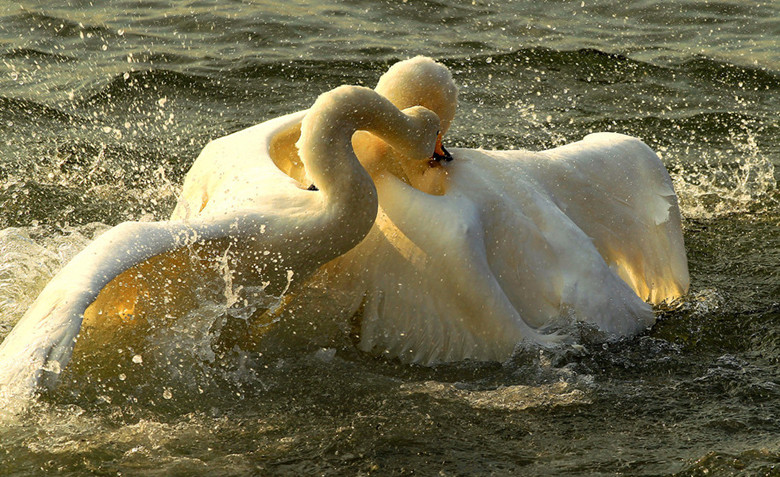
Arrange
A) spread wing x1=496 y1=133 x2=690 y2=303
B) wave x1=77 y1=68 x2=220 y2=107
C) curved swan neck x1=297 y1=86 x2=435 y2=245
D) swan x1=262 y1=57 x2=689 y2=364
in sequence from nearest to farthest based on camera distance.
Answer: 1. curved swan neck x1=297 y1=86 x2=435 y2=245
2. swan x1=262 y1=57 x2=689 y2=364
3. spread wing x1=496 y1=133 x2=690 y2=303
4. wave x1=77 y1=68 x2=220 y2=107

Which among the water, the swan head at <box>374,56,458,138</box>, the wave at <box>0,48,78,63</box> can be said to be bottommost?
the water

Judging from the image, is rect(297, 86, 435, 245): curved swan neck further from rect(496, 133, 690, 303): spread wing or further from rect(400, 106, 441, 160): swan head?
rect(496, 133, 690, 303): spread wing

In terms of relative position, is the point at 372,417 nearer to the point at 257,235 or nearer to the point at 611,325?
the point at 257,235

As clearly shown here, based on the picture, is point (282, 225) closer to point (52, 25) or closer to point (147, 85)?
point (147, 85)

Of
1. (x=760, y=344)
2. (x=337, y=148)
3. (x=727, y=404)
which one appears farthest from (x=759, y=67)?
(x=337, y=148)

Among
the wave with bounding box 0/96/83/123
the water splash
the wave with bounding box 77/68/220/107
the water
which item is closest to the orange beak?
the water

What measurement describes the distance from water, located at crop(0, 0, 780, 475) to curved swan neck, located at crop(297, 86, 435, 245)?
0.52m

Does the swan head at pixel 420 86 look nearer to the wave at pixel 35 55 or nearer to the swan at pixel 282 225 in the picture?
the swan at pixel 282 225

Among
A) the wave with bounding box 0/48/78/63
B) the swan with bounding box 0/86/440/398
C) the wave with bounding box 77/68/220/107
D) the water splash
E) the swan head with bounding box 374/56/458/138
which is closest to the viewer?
the swan with bounding box 0/86/440/398

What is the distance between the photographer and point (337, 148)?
12.8 ft

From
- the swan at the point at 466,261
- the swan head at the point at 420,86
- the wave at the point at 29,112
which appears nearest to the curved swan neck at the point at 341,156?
the swan at the point at 466,261

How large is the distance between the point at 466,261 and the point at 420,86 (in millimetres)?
834

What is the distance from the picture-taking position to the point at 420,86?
172 inches

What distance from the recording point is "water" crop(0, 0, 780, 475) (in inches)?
148
